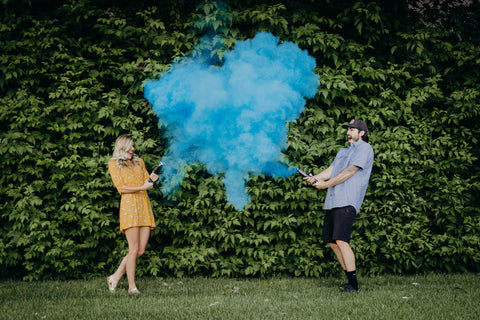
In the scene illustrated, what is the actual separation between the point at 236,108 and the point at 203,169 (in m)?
1.33

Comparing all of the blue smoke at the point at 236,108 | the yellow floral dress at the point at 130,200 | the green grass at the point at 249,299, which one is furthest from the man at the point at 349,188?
the yellow floral dress at the point at 130,200

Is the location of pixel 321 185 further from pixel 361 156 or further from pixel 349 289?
pixel 349 289

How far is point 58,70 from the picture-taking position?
6527 mm

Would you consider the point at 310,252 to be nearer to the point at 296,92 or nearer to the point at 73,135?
the point at 296,92

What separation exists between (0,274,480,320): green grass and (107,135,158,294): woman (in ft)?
1.55

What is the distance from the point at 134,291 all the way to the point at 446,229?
189 inches

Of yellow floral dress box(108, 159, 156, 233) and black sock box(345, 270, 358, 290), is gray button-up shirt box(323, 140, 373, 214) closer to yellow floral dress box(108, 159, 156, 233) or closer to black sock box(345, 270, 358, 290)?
black sock box(345, 270, 358, 290)

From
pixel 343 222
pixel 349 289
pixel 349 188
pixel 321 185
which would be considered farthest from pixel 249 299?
pixel 349 188

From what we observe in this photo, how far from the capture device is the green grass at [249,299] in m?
4.32

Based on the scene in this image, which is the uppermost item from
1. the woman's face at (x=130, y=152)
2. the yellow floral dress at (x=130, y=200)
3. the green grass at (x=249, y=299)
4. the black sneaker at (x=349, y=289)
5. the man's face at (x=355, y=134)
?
the man's face at (x=355, y=134)

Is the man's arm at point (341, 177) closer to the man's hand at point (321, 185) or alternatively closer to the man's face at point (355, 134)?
the man's hand at point (321, 185)

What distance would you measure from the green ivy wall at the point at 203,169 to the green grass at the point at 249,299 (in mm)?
393

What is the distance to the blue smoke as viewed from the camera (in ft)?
17.9

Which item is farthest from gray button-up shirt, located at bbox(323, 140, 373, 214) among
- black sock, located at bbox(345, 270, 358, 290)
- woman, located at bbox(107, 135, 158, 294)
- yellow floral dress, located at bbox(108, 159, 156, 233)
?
yellow floral dress, located at bbox(108, 159, 156, 233)
